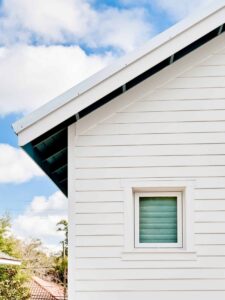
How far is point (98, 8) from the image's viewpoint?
1811cm

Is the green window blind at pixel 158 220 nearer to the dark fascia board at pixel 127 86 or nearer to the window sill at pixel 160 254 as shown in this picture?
the window sill at pixel 160 254

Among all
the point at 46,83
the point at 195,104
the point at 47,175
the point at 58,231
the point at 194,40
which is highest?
the point at 46,83

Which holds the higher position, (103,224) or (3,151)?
(3,151)

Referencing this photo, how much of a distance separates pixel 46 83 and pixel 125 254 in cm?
1883

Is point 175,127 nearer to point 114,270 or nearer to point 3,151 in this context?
point 114,270

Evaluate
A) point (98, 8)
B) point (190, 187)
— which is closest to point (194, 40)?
point (190, 187)

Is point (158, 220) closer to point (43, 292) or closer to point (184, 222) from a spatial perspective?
point (184, 222)

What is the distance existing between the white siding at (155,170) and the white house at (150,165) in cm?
1

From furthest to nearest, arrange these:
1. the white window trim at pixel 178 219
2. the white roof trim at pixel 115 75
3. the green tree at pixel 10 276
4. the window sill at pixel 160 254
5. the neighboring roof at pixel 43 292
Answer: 1. the neighboring roof at pixel 43 292
2. the green tree at pixel 10 276
3. the white window trim at pixel 178 219
4. the window sill at pixel 160 254
5. the white roof trim at pixel 115 75

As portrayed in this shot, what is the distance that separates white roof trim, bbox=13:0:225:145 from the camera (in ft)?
19.2

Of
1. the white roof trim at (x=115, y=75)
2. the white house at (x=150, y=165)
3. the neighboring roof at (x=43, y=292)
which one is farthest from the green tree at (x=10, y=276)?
the white roof trim at (x=115, y=75)

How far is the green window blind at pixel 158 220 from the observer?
6.15 meters

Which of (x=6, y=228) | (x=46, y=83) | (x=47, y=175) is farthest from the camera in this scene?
(x=46, y=83)

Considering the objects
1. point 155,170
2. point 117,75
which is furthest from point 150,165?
point 117,75
